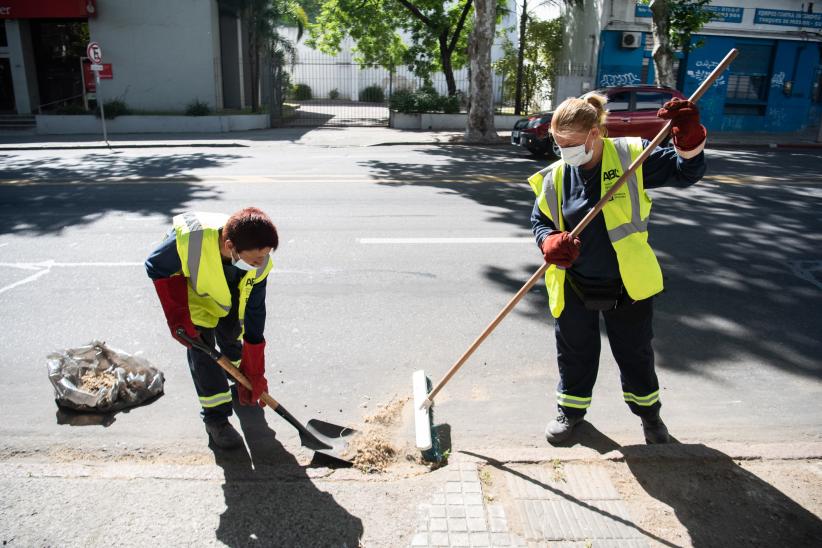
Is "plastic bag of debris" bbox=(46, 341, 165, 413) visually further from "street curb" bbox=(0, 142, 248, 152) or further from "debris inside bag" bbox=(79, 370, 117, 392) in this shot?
"street curb" bbox=(0, 142, 248, 152)

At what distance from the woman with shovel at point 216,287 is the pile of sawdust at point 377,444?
628mm

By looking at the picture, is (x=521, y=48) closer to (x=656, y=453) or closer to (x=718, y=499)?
(x=656, y=453)

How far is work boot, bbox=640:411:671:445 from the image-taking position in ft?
11.5

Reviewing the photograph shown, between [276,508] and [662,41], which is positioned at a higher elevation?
[662,41]

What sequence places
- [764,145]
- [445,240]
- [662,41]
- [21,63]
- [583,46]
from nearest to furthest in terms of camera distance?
1. [445,240]
2. [662,41]
3. [764,145]
4. [21,63]
5. [583,46]

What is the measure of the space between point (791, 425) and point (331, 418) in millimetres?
2835

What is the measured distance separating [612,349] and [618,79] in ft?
67.9

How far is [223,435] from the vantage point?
11.7 ft

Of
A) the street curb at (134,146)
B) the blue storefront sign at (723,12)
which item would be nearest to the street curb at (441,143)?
the street curb at (134,146)

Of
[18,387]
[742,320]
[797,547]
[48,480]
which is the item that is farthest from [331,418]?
[742,320]

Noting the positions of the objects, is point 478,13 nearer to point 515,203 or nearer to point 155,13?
point 515,203

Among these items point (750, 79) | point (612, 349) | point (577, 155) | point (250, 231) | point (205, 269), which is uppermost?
point (750, 79)

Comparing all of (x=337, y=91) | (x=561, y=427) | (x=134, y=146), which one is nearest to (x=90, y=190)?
(x=134, y=146)

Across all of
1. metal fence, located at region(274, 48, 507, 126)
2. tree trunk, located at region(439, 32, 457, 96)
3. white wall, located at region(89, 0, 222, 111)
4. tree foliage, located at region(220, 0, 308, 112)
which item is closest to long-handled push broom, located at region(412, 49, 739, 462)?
tree trunk, located at region(439, 32, 457, 96)
